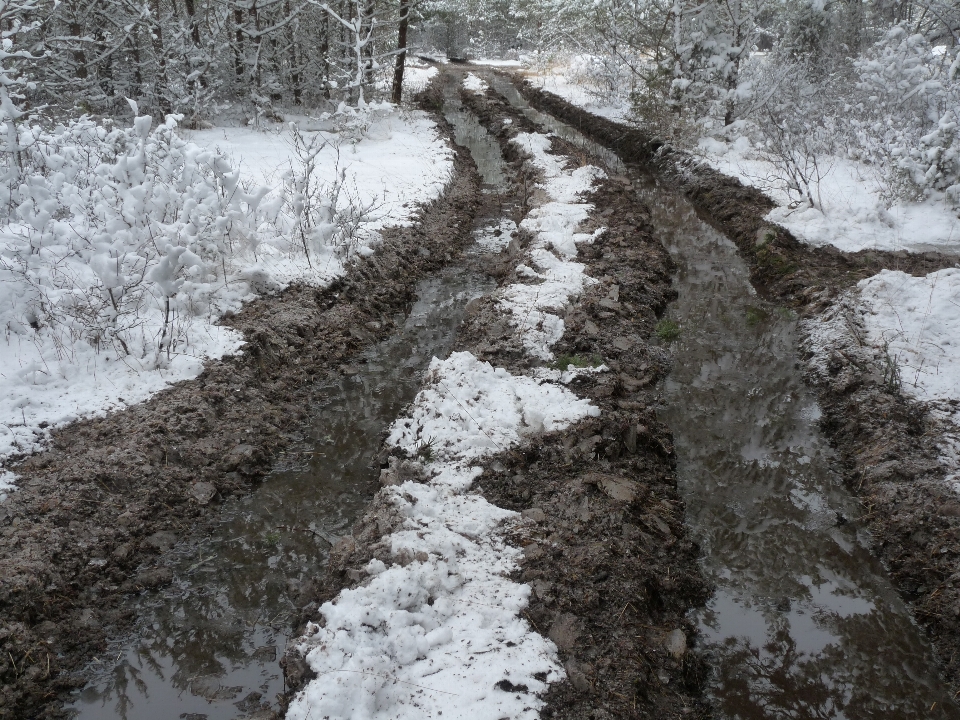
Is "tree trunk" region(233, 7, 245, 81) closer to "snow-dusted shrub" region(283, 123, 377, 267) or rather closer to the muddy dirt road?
"snow-dusted shrub" region(283, 123, 377, 267)

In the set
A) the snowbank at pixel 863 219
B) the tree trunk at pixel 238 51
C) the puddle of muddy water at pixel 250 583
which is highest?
the tree trunk at pixel 238 51

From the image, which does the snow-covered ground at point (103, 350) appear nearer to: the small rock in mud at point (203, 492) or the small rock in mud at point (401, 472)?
the small rock in mud at point (203, 492)

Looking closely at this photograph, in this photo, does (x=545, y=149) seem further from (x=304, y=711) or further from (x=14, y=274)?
(x=304, y=711)

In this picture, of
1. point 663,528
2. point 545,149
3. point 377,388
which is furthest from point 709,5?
point 663,528

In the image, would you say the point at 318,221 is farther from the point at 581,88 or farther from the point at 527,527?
the point at 581,88

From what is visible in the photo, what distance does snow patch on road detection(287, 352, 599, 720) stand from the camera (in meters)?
3.08

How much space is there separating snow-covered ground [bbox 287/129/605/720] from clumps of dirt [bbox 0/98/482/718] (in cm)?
143

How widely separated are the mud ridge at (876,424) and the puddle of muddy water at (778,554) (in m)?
0.14

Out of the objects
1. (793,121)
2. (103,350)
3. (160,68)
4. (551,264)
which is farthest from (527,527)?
(160,68)

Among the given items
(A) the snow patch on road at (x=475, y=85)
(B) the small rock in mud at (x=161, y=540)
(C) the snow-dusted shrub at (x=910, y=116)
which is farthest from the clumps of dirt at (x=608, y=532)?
(A) the snow patch on road at (x=475, y=85)

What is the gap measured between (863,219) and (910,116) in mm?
3157

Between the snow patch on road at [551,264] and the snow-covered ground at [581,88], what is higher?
the snow-covered ground at [581,88]

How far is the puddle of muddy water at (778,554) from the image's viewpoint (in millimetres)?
3617

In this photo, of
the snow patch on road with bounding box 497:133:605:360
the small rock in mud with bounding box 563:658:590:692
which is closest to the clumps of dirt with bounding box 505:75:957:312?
the snow patch on road with bounding box 497:133:605:360
